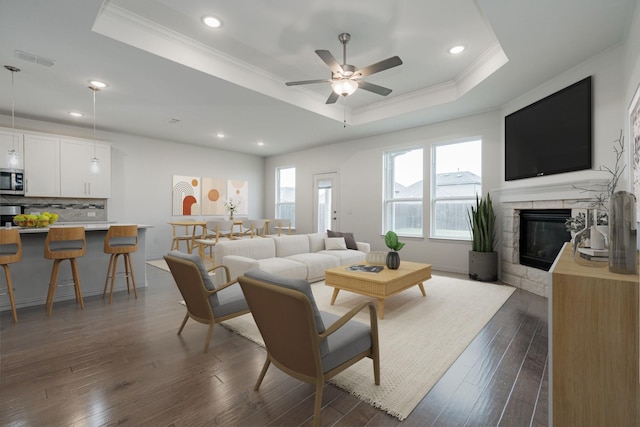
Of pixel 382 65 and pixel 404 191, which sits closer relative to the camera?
pixel 382 65

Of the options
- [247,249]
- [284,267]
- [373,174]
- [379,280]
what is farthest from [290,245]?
[373,174]

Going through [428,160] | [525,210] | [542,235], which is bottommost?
[542,235]

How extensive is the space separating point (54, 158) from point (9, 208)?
1.11m

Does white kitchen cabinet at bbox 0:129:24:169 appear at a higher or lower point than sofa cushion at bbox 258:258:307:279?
higher

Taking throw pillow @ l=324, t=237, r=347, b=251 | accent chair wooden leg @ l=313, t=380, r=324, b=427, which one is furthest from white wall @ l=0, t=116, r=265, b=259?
accent chair wooden leg @ l=313, t=380, r=324, b=427

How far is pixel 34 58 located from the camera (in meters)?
3.35

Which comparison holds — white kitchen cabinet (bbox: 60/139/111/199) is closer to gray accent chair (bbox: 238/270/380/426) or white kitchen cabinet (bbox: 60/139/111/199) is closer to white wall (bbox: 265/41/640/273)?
white wall (bbox: 265/41/640/273)

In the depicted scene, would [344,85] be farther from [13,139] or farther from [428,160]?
[13,139]

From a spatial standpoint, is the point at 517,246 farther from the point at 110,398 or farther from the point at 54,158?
the point at 54,158

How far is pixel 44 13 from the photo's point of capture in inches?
103

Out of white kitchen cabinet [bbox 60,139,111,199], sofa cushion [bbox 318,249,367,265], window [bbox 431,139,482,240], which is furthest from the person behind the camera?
white kitchen cabinet [bbox 60,139,111,199]

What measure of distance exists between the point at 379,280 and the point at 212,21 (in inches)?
129

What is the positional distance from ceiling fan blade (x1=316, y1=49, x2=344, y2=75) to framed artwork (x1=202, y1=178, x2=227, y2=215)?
5854 millimetres

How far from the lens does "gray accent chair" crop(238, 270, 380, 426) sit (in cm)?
154
